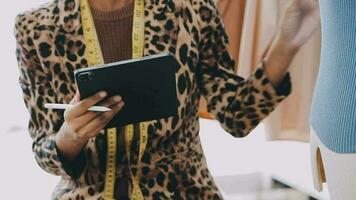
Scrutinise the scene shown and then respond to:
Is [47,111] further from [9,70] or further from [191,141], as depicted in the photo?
[9,70]

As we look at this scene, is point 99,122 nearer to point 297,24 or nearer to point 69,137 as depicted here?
point 69,137

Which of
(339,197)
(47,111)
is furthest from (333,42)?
(47,111)

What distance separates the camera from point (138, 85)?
0.76m

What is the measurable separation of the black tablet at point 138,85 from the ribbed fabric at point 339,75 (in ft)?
0.78

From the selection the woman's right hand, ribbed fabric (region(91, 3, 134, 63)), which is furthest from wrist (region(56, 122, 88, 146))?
ribbed fabric (region(91, 3, 134, 63))

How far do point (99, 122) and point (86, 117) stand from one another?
0.07ft

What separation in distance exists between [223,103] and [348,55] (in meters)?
0.35

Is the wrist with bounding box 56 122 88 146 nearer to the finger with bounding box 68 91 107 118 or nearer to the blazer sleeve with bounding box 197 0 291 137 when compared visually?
the finger with bounding box 68 91 107 118

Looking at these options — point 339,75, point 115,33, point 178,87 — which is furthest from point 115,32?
point 339,75

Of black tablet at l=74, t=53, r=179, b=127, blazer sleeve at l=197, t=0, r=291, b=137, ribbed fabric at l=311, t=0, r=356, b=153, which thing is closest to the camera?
ribbed fabric at l=311, t=0, r=356, b=153

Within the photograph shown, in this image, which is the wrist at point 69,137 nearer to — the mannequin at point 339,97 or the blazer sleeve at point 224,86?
the blazer sleeve at point 224,86

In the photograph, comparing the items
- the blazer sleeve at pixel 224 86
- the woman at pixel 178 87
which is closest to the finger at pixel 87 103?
the woman at pixel 178 87

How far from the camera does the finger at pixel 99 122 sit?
765mm

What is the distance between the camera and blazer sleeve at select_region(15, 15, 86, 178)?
0.91 m
